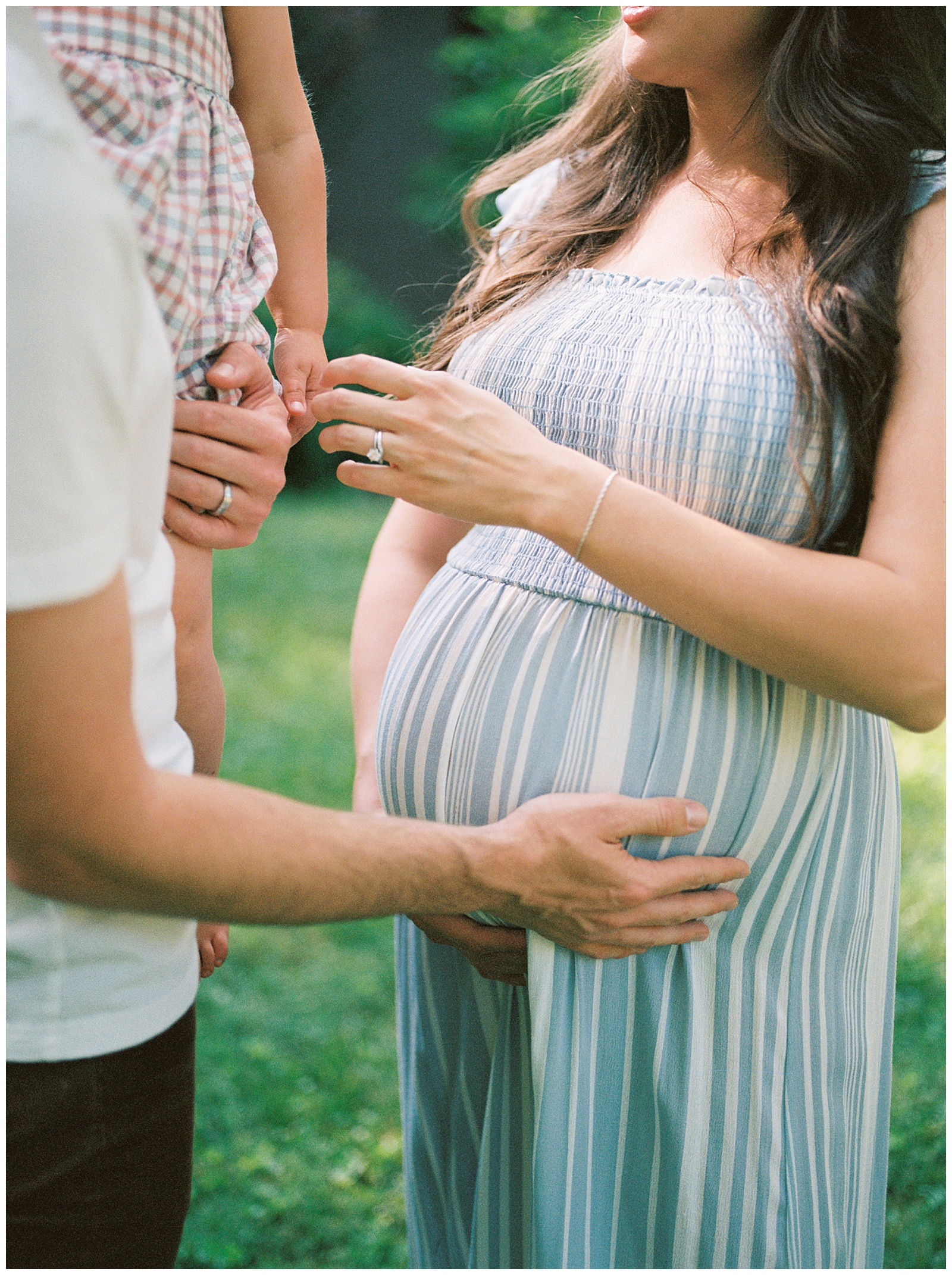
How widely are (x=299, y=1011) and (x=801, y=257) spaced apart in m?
2.43

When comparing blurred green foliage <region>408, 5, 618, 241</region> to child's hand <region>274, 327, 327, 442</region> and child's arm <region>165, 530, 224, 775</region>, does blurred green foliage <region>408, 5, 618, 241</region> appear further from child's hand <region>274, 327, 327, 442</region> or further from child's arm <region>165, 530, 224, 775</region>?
child's arm <region>165, 530, 224, 775</region>

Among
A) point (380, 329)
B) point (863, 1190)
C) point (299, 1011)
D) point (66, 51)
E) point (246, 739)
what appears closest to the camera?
point (66, 51)

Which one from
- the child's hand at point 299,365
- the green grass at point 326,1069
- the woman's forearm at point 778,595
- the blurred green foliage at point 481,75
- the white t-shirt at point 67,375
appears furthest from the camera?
the blurred green foliage at point 481,75

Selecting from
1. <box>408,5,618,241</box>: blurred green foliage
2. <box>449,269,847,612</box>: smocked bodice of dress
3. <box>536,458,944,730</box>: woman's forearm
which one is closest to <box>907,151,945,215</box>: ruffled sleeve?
<box>449,269,847,612</box>: smocked bodice of dress

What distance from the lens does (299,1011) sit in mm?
2959

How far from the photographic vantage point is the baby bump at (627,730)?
4.15ft

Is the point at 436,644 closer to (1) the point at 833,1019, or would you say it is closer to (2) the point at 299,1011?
(1) the point at 833,1019

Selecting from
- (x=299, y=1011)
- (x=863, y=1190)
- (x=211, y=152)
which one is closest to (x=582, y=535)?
(x=211, y=152)

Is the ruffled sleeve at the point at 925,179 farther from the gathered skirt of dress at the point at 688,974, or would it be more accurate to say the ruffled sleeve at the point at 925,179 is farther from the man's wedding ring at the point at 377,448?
the man's wedding ring at the point at 377,448

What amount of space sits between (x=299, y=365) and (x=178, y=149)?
1.31 ft

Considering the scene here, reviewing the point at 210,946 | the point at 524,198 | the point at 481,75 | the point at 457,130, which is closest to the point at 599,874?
the point at 210,946

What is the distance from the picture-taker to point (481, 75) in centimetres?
849

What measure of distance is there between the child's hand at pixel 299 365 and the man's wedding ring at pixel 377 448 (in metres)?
0.25

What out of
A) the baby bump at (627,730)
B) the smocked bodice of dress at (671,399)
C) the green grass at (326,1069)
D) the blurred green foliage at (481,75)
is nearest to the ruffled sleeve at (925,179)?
the smocked bodice of dress at (671,399)
